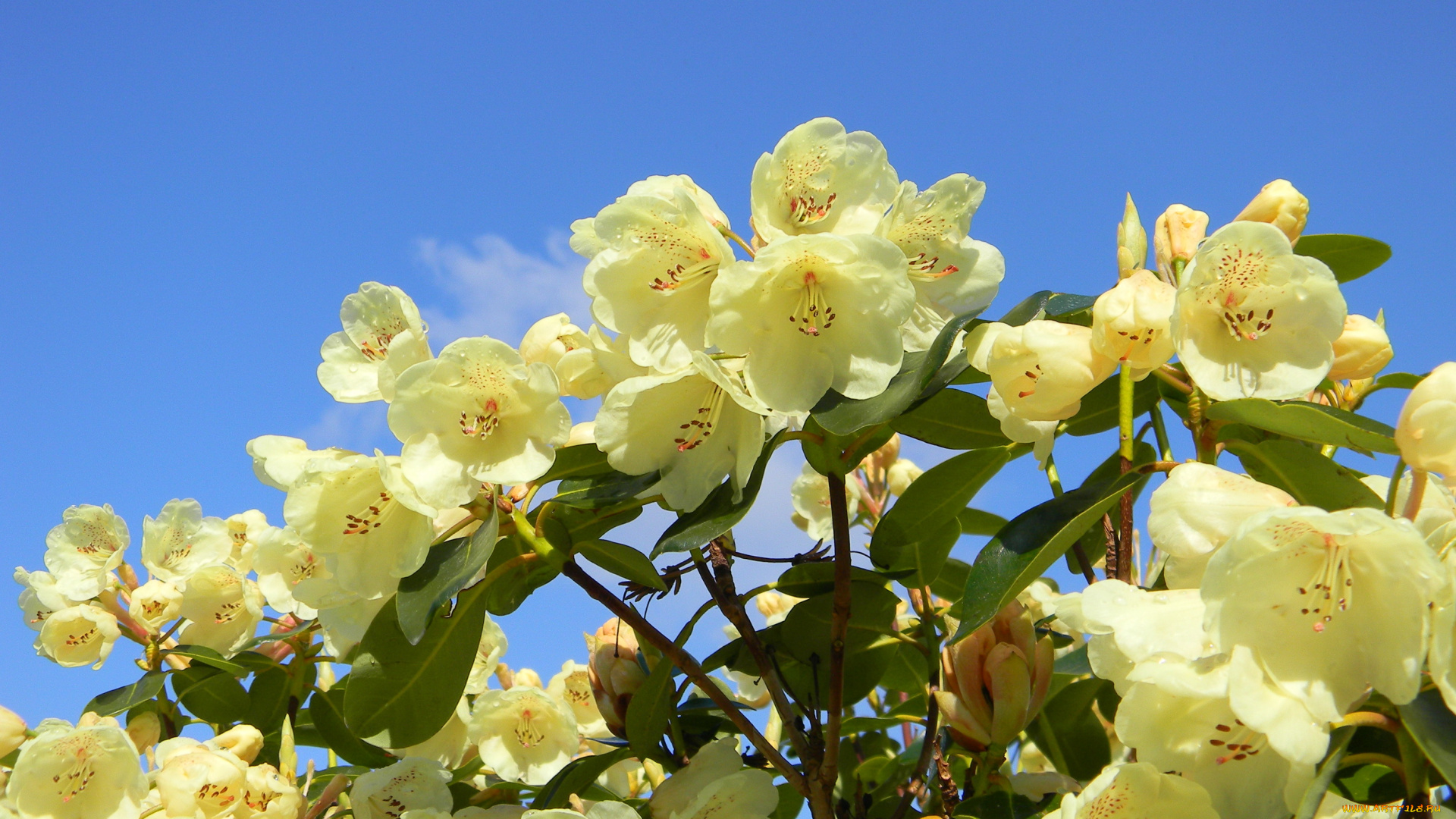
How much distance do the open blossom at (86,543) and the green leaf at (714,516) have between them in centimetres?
172

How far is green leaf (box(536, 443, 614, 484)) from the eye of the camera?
1.66m

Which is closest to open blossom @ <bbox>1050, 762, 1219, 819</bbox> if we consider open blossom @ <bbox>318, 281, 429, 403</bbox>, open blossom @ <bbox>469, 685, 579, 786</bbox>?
open blossom @ <bbox>318, 281, 429, 403</bbox>

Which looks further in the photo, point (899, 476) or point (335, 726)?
point (899, 476)

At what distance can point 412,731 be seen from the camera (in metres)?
1.67

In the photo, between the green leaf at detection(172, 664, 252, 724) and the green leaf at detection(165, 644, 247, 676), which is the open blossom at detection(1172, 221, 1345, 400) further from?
the green leaf at detection(172, 664, 252, 724)

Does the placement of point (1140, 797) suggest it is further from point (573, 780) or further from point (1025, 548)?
point (573, 780)

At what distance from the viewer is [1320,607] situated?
107 cm

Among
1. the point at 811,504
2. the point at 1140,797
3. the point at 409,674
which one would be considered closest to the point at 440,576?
the point at 409,674

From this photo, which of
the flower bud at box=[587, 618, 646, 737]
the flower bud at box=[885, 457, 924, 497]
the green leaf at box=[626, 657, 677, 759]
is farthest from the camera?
the flower bud at box=[885, 457, 924, 497]

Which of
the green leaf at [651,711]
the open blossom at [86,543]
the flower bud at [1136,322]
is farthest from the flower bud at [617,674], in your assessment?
the open blossom at [86,543]

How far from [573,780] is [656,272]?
928 mm

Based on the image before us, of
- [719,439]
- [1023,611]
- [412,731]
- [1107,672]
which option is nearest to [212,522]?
[412,731]

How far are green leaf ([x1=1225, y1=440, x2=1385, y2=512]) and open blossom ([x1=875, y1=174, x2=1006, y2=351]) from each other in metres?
0.44

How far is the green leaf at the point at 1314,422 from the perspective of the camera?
125 cm
